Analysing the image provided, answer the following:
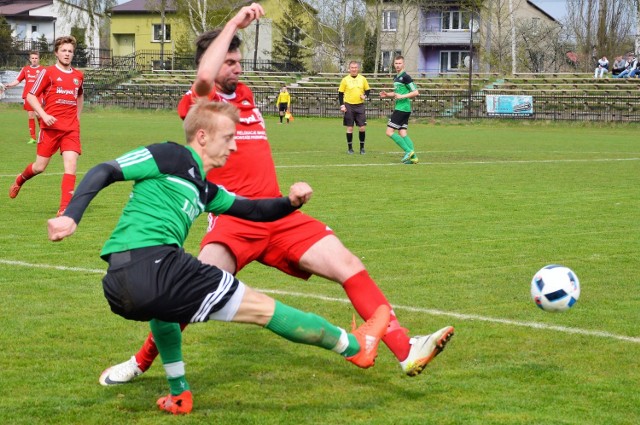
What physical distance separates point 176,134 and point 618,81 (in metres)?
26.6

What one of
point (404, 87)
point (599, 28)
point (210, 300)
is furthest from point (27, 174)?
point (599, 28)

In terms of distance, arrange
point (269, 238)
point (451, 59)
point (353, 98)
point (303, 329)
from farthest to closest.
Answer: point (451, 59)
point (353, 98)
point (269, 238)
point (303, 329)

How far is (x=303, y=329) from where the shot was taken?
4547 millimetres

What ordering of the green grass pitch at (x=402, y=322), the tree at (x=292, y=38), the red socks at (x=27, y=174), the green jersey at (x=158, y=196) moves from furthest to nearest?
the tree at (x=292, y=38) < the red socks at (x=27, y=174) < the green grass pitch at (x=402, y=322) < the green jersey at (x=158, y=196)

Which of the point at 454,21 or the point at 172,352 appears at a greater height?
the point at 454,21

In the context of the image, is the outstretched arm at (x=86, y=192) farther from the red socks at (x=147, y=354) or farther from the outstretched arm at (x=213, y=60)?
the red socks at (x=147, y=354)

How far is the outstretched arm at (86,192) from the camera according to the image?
4.12 metres

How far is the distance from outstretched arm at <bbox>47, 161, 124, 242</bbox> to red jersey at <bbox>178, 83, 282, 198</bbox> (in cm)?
130

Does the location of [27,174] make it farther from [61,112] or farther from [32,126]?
[32,126]

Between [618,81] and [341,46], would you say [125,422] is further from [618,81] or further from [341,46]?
[341,46]

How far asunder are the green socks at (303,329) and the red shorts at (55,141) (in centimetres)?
823

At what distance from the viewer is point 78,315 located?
22.4ft

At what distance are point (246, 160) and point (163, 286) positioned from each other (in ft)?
5.13

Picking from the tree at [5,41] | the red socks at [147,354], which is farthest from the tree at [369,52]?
the red socks at [147,354]
